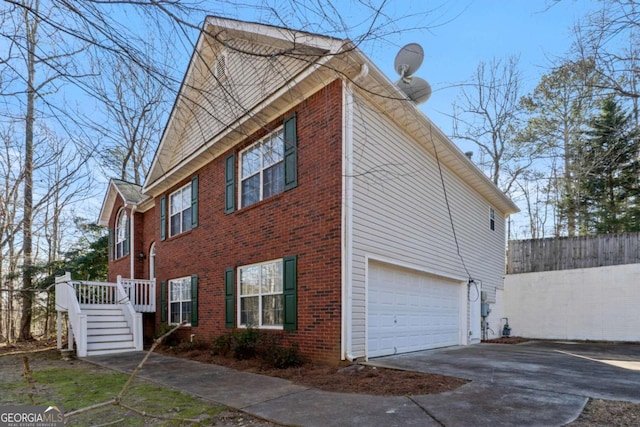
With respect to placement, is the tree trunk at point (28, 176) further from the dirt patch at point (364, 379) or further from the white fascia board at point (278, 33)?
the dirt patch at point (364, 379)

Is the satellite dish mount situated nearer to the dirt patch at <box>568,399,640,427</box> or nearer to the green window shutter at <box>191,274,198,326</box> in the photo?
the dirt patch at <box>568,399,640,427</box>

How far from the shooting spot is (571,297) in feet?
45.4

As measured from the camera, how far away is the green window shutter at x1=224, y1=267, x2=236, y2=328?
972cm

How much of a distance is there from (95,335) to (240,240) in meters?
5.07

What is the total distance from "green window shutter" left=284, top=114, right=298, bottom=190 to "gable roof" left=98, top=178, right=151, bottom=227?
8669mm

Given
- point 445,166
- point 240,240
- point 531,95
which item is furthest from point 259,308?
point 531,95

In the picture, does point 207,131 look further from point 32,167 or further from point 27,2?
point 27,2

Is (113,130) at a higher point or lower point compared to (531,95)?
lower

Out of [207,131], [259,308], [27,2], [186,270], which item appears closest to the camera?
[27,2]

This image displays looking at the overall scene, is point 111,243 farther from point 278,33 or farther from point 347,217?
point 278,33

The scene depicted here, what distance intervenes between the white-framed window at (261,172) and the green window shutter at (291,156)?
224 mm

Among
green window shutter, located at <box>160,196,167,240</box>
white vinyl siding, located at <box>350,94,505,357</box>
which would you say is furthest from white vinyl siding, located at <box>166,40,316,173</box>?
white vinyl siding, located at <box>350,94,505,357</box>

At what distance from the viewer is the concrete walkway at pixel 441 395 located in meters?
4.36

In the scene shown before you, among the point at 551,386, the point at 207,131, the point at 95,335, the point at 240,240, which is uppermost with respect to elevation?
the point at 207,131
